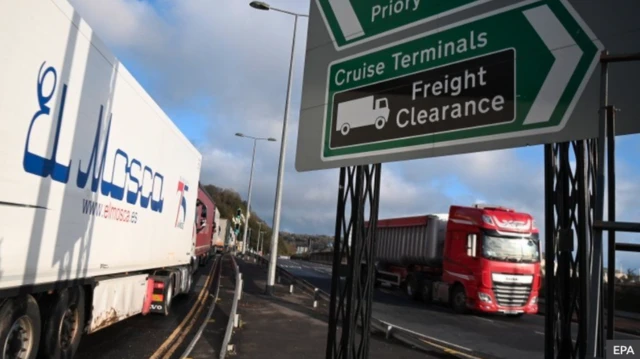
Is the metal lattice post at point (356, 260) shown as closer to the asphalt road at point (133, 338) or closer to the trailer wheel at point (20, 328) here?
the trailer wheel at point (20, 328)

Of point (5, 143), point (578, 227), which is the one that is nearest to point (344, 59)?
point (578, 227)

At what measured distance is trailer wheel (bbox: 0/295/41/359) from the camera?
4.38 metres

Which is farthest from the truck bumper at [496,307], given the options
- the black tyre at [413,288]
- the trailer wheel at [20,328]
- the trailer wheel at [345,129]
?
the trailer wheel at [345,129]

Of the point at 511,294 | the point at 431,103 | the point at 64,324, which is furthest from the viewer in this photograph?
the point at 511,294

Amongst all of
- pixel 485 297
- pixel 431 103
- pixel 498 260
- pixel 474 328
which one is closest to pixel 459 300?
pixel 485 297

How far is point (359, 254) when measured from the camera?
3.96 metres

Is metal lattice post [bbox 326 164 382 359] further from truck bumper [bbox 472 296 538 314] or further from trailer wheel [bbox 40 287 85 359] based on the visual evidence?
truck bumper [bbox 472 296 538 314]

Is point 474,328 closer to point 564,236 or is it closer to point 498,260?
point 498,260

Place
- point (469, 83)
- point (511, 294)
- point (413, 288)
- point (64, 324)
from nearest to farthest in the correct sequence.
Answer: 1. point (469, 83)
2. point (64, 324)
3. point (511, 294)
4. point (413, 288)

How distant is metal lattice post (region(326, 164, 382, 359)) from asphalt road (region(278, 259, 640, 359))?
613 cm

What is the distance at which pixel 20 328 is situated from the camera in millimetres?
4766

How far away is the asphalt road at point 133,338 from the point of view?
23.5 ft

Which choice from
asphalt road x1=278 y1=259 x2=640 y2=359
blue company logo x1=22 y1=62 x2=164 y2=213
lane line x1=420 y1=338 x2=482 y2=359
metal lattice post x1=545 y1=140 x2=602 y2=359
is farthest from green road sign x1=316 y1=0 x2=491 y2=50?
asphalt road x1=278 y1=259 x2=640 y2=359

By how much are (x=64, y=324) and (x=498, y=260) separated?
13.4 metres
